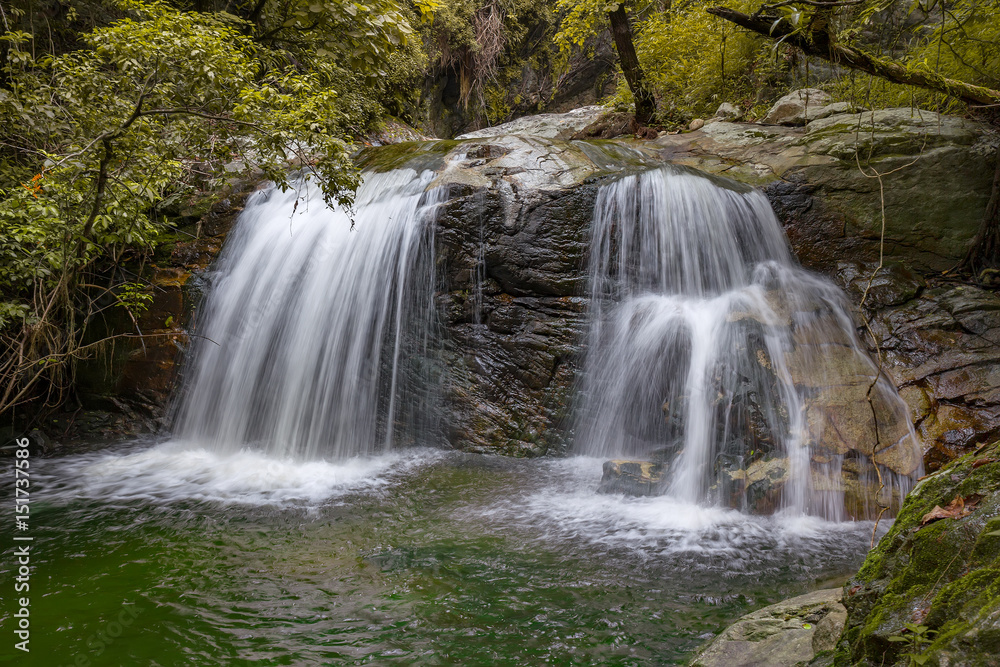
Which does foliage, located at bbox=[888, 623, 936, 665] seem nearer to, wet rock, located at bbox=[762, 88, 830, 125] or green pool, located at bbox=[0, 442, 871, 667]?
green pool, located at bbox=[0, 442, 871, 667]

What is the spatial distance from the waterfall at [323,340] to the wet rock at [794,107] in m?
5.49

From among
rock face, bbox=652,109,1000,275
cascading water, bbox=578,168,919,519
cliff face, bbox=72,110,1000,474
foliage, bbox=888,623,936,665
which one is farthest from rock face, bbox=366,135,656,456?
foliage, bbox=888,623,936,665

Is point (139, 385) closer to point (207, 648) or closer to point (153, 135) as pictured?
point (153, 135)

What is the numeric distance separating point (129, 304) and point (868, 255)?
8.90 meters

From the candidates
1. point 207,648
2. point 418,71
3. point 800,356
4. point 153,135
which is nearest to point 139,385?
point 153,135

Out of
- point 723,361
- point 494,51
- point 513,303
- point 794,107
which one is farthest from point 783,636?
point 494,51

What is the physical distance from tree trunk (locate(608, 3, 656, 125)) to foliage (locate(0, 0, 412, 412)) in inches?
164

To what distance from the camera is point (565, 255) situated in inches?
253

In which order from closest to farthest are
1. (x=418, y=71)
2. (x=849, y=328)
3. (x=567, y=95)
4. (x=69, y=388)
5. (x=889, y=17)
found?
(x=849, y=328), (x=69, y=388), (x=889, y=17), (x=418, y=71), (x=567, y=95)

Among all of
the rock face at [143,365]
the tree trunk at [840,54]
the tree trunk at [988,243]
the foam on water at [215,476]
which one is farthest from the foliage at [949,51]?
the rock face at [143,365]

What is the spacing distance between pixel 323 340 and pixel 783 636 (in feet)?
18.5

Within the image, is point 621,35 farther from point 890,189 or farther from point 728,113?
point 890,189

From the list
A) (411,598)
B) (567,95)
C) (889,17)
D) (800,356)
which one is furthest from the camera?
(567,95)

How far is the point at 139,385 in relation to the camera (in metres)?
7.14
